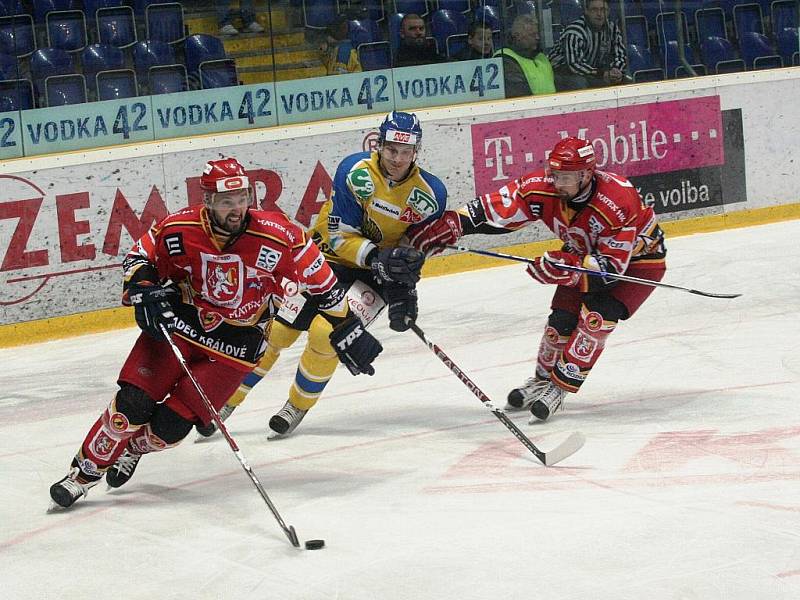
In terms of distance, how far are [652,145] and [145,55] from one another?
342 centimetres

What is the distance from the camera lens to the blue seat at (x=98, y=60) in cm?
712

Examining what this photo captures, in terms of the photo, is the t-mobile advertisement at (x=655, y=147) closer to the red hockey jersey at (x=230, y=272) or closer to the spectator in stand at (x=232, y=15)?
the spectator in stand at (x=232, y=15)

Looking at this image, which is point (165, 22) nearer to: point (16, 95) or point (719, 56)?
point (16, 95)

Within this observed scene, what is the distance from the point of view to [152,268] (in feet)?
12.5

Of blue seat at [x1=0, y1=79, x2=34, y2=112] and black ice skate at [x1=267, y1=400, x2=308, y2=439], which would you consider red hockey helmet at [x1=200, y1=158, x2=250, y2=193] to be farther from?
blue seat at [x1=0, y1=79, x2=34, y2=112]

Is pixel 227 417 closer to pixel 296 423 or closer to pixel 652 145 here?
pixel 296 423

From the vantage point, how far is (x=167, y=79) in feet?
24.0

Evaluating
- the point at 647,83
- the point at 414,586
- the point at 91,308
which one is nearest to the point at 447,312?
the point at 91,308

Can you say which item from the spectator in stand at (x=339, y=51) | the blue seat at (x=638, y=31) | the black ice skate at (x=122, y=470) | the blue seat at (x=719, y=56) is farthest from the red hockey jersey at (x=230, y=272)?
the blue seat at (x=719, y=56)

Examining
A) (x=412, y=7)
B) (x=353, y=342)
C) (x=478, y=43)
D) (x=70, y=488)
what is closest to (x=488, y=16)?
(x=478, y=43)

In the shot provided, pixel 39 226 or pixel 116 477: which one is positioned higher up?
pixel 39 226

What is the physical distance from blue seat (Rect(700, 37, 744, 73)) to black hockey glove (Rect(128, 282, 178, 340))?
5.98 m

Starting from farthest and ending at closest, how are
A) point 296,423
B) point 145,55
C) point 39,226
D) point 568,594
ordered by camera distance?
point 145,55 → point 39,226 → point 296,423 → point 568,594

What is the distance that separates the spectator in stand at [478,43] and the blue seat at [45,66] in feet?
8.18
